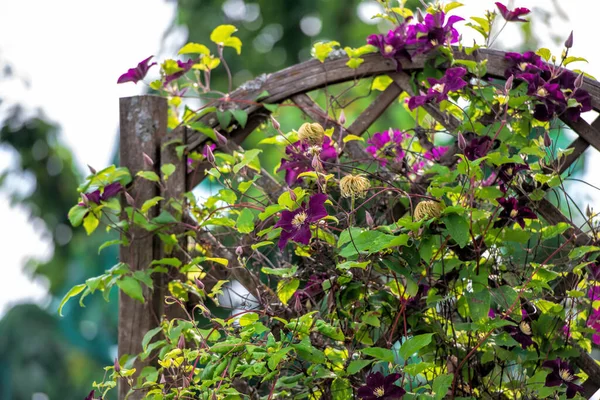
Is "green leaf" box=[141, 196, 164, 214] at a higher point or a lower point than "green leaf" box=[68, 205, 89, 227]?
lower

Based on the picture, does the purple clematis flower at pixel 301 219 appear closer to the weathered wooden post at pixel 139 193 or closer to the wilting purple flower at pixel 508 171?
the wilting purple flower at pixel 508 171

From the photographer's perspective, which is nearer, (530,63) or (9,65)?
(530,63)

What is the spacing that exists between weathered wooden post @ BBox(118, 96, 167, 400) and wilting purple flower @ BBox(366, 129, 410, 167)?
1.85 feet

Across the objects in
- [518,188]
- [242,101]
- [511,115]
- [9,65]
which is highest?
[9,65]

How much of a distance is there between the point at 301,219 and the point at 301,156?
0.93 feet

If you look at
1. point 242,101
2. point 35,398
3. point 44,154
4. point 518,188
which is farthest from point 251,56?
point 518,188

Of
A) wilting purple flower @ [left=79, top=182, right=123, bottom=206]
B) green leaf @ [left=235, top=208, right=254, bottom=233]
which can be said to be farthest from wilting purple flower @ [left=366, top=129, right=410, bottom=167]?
wilting purple flower @ [left=79, top=182, right=123, bottom=206]

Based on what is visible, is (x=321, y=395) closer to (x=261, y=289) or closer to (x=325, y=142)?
→ (x=261, y=289)

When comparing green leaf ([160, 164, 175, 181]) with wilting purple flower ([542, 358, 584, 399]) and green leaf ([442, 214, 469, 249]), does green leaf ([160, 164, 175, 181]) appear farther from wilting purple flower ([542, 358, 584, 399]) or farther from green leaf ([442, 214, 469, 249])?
wilting purple flower ([542, 358, 584, 399])

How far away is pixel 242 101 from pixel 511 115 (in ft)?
2.13

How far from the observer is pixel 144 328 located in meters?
1.91

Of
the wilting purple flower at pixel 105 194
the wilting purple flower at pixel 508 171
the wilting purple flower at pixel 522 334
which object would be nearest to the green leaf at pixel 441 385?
the wilting purple flower at pixel 522 334

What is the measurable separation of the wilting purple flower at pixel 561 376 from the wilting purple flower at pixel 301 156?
62cm

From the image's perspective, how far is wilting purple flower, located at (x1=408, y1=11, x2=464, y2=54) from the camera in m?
1.67
